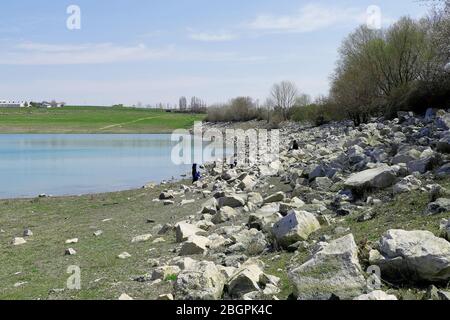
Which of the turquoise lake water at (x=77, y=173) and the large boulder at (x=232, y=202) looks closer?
the large boulder at (x=232, y=202)

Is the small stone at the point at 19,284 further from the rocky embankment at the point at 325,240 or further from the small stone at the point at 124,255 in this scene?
the rocky embankment at the point at 325,240

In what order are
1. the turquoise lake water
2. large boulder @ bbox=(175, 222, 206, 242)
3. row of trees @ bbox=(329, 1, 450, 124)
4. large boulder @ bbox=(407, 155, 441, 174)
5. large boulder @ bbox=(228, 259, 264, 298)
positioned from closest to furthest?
large boulder @ bbox=(228, 259, 264, 298), large boulder @ bbox=(175, 222, 206, 242), large boulder @ bbox=(407, 155, 441, 174), the turquoise lake water, row of trees @ bbox=(329, 1, 450, 124)

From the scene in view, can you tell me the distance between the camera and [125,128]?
115 meters

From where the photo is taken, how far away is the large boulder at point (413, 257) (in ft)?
17.5

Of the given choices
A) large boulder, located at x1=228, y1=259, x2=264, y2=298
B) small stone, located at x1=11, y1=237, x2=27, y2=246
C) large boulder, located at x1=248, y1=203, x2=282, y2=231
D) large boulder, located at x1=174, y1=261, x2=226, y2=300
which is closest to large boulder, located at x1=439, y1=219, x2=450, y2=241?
large boulder, located at x1=228, y1=259, x2=264, y2=298

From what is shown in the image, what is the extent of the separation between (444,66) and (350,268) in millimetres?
27326

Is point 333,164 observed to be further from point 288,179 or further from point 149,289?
point 149,289

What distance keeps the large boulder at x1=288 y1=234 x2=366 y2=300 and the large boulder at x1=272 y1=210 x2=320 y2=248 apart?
7.76 feet

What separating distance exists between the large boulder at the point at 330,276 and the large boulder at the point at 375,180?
5181 mm

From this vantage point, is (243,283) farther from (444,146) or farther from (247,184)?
(247,184)

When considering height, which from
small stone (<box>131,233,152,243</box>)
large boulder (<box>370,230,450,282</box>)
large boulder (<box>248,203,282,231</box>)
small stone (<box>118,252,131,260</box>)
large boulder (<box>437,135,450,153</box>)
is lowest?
small stone (<box>131,233,152,243</box>)

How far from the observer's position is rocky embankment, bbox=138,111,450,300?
17.7 ft
